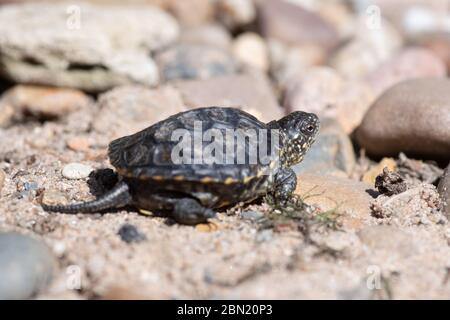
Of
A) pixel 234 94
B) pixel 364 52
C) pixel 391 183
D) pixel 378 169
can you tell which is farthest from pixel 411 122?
pixel 364 52

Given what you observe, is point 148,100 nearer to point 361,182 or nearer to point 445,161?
point 361,182

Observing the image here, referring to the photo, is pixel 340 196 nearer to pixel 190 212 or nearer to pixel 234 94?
pixel 190 212

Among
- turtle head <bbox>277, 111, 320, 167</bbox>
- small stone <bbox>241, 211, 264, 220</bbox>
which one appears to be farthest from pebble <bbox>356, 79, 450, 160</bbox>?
small stone <bbox>241, 211, 264, 220</bbox>

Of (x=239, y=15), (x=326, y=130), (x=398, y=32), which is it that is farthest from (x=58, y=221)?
(x=398, y=32)

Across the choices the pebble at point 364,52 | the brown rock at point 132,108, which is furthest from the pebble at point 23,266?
the pebble at point 364,52

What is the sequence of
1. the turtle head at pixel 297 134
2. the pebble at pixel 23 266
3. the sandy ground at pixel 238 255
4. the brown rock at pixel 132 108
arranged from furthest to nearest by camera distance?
1. the brown rock at pixel 132 108
2. the turtle head at pixel 297 134
3. the sandy ground at pixel 238 255
4. the pebble at pixel 23 266

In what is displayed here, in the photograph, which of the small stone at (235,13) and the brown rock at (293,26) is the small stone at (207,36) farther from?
the brown rock at (293,26)
